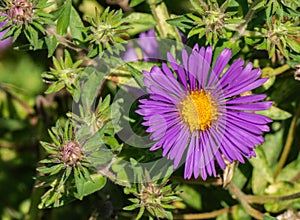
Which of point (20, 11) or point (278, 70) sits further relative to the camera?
point (278, 70)

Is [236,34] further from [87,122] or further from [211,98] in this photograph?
[87,122]

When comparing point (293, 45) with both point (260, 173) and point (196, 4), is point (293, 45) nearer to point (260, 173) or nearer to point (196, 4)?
point (196, 4)

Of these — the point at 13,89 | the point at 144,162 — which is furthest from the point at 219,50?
the point at 13,89

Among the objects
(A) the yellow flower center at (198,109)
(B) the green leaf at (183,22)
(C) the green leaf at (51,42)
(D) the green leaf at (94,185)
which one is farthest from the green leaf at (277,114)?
(C) the green leaf at (51,42)

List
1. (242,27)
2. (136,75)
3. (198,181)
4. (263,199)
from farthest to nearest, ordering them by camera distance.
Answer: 1. (263,199)
2. (198,181)
3. (242,27)
4. (136,75)

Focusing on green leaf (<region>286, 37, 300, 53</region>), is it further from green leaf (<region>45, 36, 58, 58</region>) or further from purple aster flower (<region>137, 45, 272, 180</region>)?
green leaf (<region>45, 36, 58, 58</region>)

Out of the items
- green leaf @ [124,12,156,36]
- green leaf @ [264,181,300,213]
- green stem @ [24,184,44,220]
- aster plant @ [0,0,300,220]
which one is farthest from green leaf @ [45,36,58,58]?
green leaf @ [264,181,300,213]

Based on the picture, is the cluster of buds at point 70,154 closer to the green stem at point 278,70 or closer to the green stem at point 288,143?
the green stem at point 278,70

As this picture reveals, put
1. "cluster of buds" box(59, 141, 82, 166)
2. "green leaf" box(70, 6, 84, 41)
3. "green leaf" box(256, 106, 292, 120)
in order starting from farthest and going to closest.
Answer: "green leaf" box(256, 106, 292, 120) → "green leaf" box(70, 6, 84, 41) → "cluster of buds" box(59, 141, 82, 166)

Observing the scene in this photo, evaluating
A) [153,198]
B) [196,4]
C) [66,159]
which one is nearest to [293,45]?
[196,4]
